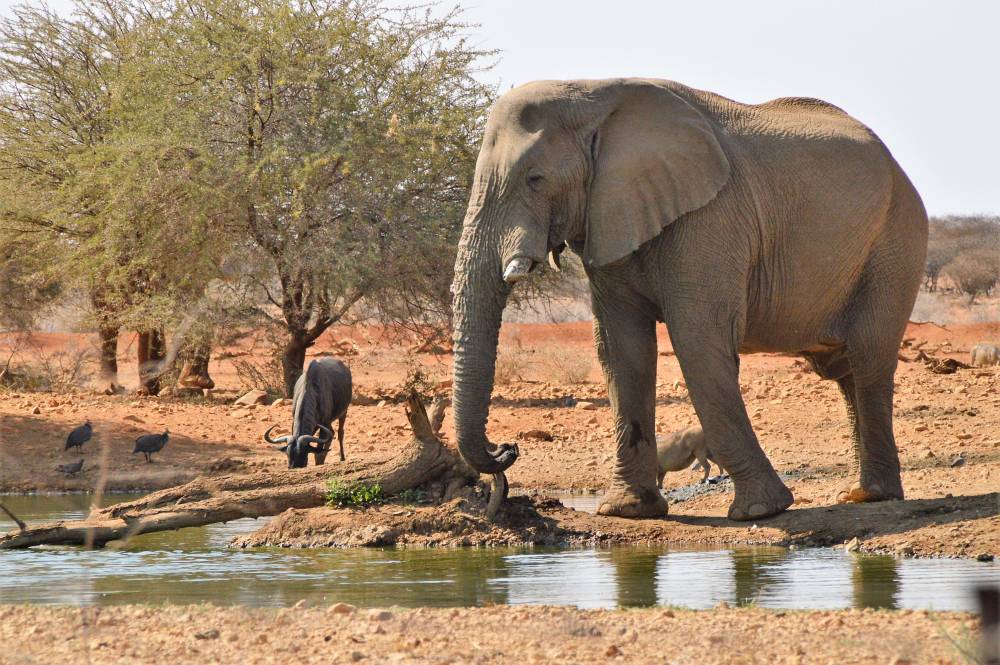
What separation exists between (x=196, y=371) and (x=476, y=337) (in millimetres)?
17143

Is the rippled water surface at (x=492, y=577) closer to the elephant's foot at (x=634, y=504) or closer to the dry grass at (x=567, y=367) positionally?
the elephant's foot at (x=634, y=504)

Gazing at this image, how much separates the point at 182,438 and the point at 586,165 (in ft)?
36.0

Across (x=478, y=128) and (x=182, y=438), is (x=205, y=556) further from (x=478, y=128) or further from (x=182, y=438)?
(x=478, y=128)

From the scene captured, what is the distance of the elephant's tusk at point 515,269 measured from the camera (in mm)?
9719

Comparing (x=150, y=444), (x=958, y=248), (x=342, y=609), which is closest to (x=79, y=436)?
(x=150, y=444)

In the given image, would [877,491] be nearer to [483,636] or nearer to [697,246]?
[697,246]

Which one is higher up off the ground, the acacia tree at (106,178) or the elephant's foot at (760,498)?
the acacia tree at (106,178)

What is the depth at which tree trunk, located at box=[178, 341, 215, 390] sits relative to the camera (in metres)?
25.1

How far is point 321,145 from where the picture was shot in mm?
22125

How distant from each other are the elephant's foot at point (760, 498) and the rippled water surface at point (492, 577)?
418 millimetres

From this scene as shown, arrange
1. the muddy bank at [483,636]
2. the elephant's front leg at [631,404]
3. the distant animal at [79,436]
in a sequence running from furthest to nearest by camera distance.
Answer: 1. the distant animal at [79,436]
2. the elephant's front leg at [631,404]
3. the muddy bank at [483,636]

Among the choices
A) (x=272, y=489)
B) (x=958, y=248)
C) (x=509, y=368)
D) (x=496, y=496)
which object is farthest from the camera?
(x=958, y=248)

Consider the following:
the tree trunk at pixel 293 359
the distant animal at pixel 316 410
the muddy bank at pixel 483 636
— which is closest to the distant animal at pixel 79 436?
the distant animal at pixel 316 410

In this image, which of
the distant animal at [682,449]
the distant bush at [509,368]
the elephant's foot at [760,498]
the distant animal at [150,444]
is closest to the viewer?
the elephant's foot at [760,498]
